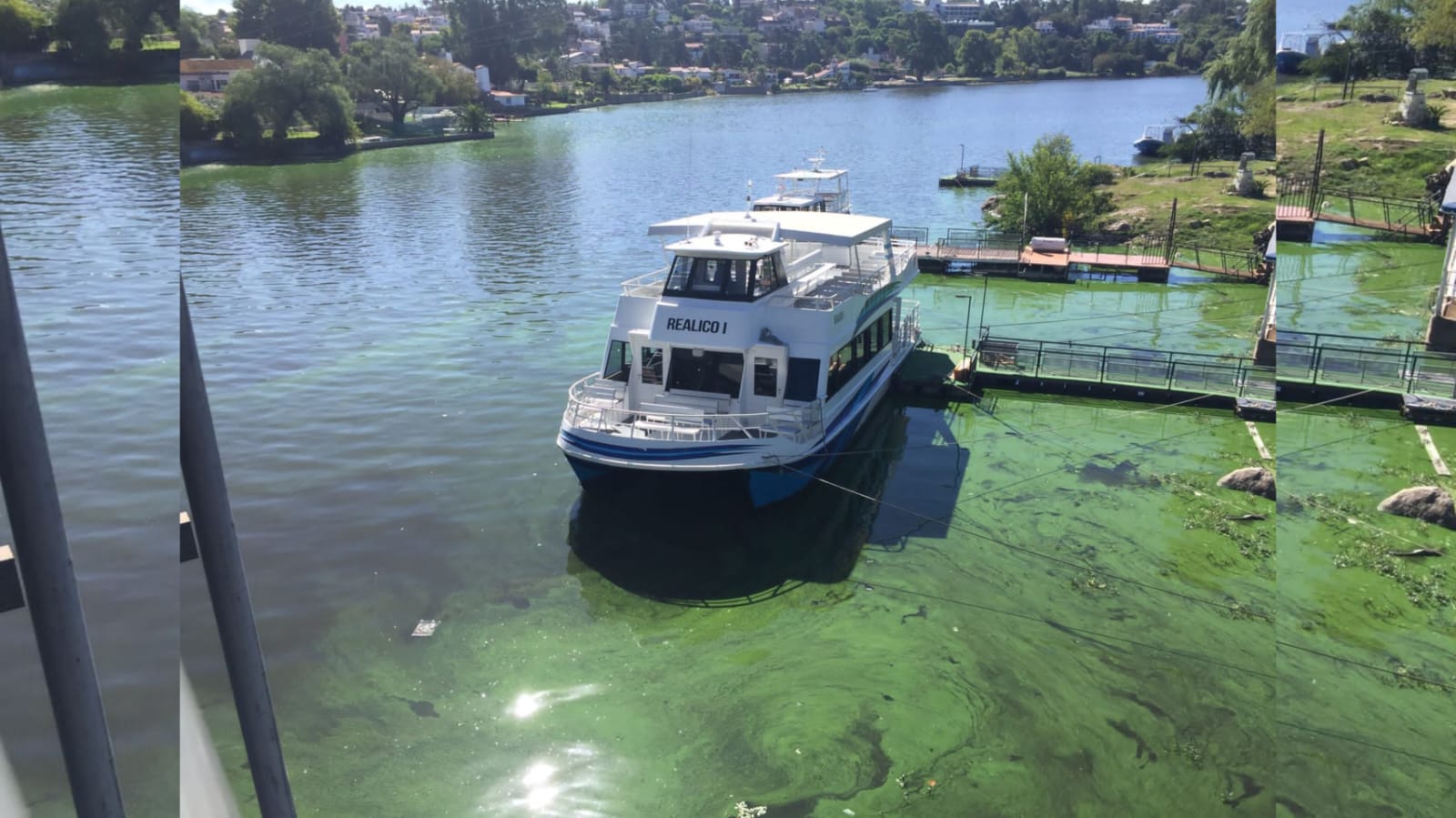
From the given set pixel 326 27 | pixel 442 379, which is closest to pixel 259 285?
pixel 442 379

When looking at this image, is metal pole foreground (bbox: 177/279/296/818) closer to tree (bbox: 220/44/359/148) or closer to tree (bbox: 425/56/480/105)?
tree (bbox: 220/44/359/148)

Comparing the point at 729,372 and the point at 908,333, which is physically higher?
the point at 729,372

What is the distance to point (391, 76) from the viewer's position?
62344mm

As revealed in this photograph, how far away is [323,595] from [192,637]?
10356mm

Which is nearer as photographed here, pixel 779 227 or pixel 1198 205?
pixel 779 227

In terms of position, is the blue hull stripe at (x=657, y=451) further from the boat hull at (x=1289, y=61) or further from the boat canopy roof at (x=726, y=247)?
the boat hull at (x=1289, y=61)

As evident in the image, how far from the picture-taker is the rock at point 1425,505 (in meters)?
3.11

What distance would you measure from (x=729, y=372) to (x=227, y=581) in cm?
1229

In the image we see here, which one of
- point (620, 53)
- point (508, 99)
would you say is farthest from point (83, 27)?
point (620, 53)

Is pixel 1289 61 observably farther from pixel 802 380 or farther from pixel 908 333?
pixel 908 333

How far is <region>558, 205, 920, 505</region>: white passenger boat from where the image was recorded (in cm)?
1305

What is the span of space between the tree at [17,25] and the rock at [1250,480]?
15733 millimetres

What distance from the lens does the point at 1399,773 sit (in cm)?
594

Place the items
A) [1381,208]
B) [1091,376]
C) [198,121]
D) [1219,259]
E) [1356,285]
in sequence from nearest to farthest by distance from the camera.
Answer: [1381,208], [1356,285], [1091,376], [1219,259], [198,121]
